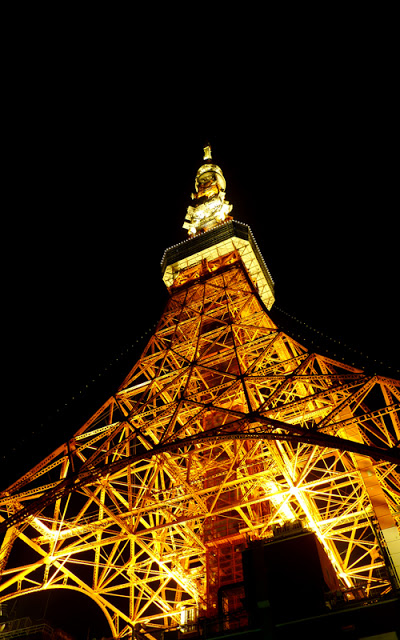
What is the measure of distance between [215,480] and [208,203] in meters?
22.0

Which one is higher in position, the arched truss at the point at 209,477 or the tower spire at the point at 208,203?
the tower spire at the point at 208,203

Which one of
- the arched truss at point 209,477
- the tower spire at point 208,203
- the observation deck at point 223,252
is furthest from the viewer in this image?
the tower spire at point 208,203

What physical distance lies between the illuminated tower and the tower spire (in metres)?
9.93

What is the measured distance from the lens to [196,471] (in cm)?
1652

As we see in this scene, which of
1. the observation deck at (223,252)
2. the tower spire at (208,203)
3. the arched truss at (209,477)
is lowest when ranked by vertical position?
the arched truss at (209,477)

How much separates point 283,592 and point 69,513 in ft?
59.1

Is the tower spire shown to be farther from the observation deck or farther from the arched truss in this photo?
the arched truss

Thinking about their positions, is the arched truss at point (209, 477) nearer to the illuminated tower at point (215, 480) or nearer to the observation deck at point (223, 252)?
the illuminated tower at point (215, 480)

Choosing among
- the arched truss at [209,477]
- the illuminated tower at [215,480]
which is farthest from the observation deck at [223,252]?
the arched truss at [209,477]

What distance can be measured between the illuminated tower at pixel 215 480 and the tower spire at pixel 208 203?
993cm

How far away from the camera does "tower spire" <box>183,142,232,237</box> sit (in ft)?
107

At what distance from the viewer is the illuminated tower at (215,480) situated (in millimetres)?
11555

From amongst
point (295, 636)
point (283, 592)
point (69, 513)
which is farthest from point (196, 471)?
point (69, 513)

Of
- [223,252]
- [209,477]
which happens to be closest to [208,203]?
[223,252]
